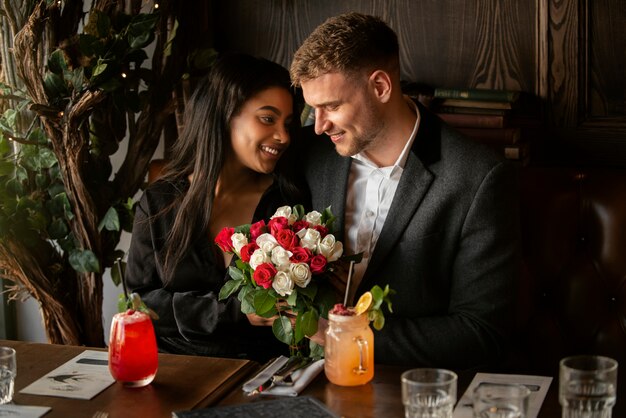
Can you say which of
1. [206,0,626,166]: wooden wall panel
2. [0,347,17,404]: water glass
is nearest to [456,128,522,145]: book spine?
[206,0,626,166]: wooden wall panel

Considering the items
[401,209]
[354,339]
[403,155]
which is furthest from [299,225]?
[403,155]

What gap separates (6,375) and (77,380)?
184 millimetres

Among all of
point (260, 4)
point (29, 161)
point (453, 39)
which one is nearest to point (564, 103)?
point (453, 39)

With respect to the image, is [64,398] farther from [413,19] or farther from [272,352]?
[413,19]

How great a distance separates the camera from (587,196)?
2.75m

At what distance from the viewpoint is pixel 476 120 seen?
3.02 m

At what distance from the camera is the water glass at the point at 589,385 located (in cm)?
165

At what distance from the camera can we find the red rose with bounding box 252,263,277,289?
210 centimetres

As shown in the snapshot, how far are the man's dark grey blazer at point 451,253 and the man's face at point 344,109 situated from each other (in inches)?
6.0

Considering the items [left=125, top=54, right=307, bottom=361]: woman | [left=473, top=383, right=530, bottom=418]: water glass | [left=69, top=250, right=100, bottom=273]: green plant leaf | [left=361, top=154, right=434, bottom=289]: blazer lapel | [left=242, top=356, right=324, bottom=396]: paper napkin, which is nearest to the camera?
[left=473, top=383, right=530, bottom=418]: water glass

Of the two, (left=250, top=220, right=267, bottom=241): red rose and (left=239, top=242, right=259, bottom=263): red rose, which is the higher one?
(left=250, top=220, right=267, bottom=241): red rose

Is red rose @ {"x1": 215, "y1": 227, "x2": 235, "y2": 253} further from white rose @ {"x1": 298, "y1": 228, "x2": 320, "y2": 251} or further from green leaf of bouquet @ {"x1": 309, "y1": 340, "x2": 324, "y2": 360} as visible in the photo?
green leaf of bouquet @ {"x1": 309, "y1": 340, "x2": 324, "y2": 360}

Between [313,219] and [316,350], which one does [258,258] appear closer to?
[313,219]

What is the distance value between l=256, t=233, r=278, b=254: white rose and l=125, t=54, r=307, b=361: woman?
1.87 feet
